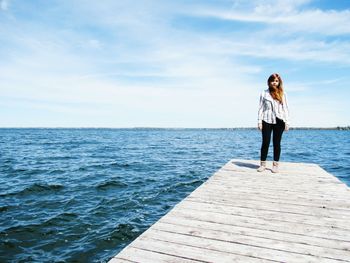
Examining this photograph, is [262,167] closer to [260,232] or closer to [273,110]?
[273,110]

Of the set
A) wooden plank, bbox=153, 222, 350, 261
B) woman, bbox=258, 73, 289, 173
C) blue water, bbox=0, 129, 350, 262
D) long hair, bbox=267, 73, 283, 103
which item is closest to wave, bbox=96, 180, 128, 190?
blue water, bbox=0, 129, 350, 262

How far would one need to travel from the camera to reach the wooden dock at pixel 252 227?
10.4 ft

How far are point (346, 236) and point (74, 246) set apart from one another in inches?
199

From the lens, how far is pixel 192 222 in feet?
13.6

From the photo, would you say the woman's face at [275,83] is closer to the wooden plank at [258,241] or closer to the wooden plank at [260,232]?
the wooden plank at [260,232]

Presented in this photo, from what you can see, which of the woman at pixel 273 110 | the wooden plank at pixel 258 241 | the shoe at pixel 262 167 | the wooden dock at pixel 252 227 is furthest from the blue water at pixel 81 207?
the woman at pixel 273 110

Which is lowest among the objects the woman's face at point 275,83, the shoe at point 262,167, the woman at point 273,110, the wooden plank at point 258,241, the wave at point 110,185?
the wave at point 110,185

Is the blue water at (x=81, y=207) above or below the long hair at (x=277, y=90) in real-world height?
below

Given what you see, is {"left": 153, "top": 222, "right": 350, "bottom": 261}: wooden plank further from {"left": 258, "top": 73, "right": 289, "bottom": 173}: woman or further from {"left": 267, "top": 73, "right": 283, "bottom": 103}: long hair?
{"left": 267, "top": 73, "right": 283, "bottom": 103}: long hair

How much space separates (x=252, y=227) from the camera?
3.96m

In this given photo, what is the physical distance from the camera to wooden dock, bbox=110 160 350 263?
10.4ft

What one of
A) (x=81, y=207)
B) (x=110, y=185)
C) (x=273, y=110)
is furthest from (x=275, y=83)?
(x=110, y=185)

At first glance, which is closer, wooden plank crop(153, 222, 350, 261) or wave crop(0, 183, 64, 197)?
wooden plank crop(153, 222, 350, 261)

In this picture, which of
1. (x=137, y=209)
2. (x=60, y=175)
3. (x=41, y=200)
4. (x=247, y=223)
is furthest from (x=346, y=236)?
(x=60, y=175)
